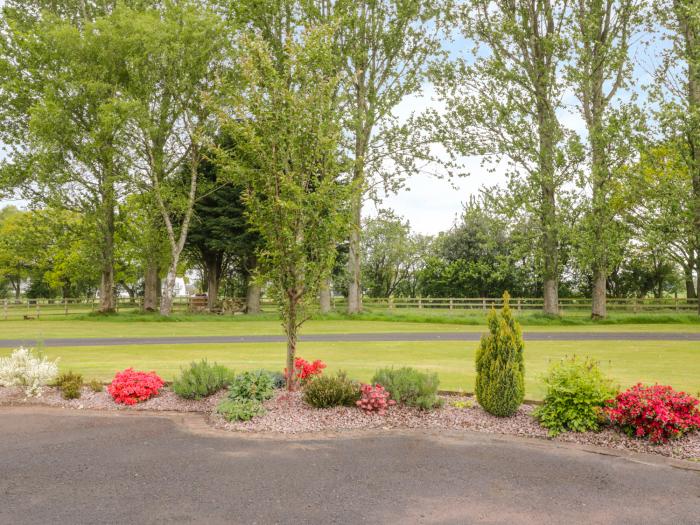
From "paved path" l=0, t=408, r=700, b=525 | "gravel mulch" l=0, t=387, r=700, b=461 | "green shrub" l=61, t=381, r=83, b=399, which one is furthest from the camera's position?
"green shrub" l=61, t=381, r=83, b=399

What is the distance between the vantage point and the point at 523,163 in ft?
96.6

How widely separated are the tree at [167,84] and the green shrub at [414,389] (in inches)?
945

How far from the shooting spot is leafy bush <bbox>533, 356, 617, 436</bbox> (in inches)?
317

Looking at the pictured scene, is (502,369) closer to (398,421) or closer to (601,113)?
(398,421)

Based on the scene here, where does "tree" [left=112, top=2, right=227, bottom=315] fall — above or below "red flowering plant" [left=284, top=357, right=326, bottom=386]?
above

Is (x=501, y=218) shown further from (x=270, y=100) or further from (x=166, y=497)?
(x=166, y=497)

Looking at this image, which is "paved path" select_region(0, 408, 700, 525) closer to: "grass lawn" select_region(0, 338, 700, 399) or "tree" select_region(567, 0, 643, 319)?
"grass lawn" select_region(0, 338, 700, 399)

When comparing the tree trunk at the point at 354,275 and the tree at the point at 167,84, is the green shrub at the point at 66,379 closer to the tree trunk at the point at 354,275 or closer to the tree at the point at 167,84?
the tree at the point at 167,84

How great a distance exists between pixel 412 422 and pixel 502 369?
1648 mm

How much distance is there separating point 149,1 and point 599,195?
30836 mm

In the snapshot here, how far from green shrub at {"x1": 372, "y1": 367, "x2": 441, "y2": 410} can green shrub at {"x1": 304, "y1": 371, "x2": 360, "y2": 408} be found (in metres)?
0.64

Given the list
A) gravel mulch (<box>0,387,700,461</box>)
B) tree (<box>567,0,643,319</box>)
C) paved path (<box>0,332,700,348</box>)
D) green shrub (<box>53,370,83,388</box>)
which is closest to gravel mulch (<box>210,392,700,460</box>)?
gravel mulch (<box>0,387,700,461</box>)

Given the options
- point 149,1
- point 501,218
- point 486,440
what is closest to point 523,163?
point 501,218

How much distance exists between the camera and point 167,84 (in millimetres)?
31172
